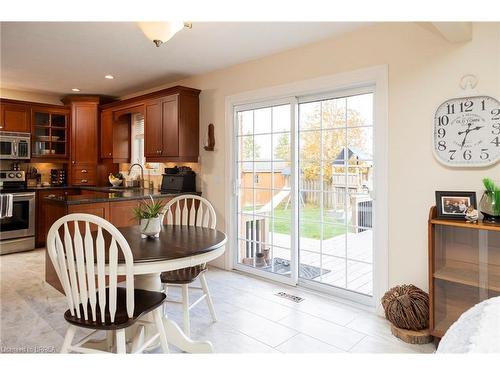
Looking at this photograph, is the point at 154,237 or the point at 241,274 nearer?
the point at 154,237

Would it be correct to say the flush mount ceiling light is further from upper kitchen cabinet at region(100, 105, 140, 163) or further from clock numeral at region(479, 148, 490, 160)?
upper kitchen cabinet at region(100, 105, 140, 163)

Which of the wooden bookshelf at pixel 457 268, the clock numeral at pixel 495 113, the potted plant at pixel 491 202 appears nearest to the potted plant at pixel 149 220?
the wooden bookshelf at pixel 457 268

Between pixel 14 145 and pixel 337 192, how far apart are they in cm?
483

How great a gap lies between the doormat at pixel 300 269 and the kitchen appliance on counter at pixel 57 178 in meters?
4.05

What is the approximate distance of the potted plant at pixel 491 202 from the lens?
2.18 metres

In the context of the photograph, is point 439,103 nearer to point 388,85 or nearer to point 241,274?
point 388,85

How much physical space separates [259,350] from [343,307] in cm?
107

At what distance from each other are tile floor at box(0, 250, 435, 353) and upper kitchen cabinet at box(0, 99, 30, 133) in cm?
264

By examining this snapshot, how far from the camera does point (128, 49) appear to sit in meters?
3.53

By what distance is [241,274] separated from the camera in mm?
4016

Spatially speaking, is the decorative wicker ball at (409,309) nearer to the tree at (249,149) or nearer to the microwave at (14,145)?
the tree at (249,149)

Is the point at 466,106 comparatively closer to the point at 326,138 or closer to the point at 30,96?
the point at 326,138
